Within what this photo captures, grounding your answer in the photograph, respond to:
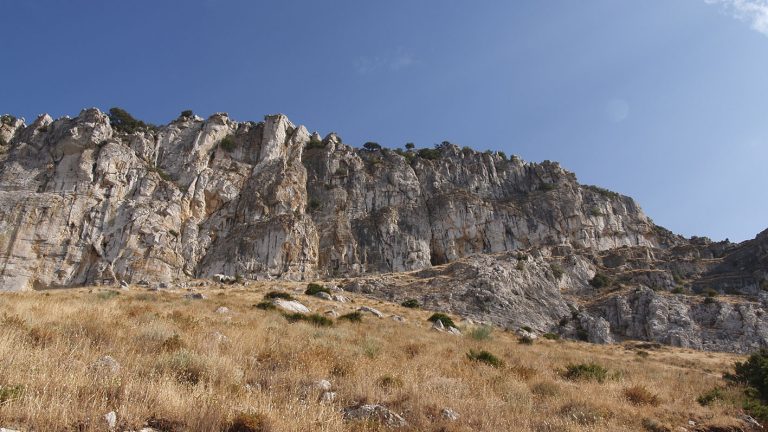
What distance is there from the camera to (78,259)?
4734 centimetres

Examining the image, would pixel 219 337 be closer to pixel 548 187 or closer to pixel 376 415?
pixel 376 415

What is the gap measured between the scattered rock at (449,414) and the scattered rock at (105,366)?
4.35 metres

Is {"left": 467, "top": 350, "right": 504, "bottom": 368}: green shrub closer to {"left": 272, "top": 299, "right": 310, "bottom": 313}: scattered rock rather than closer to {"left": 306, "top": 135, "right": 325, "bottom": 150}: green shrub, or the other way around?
{"left": 272, "top": 299, "right": 310, "bottom": 313}: scattered rock

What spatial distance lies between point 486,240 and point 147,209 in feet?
153

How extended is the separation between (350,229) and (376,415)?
189 feet

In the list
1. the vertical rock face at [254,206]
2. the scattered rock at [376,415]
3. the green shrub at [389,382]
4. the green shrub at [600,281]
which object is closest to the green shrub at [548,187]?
the vertical rock face at [254,206]

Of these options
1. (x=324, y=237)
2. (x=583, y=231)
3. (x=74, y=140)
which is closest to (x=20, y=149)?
(x=74, y=140)

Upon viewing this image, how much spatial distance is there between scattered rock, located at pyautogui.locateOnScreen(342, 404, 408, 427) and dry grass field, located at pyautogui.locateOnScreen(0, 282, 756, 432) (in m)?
0.16

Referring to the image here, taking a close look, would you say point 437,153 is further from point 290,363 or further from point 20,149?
point 290,363

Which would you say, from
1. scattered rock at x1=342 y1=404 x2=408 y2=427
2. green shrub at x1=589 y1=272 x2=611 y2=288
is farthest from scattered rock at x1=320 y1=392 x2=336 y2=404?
green shrub at x1=589 y1=272 x2=611 y2=288

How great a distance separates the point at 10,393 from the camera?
13.7 ft

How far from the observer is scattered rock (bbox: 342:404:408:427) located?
17.7 ft

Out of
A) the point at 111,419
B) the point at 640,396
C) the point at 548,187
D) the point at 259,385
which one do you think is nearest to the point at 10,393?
the point at 111,419

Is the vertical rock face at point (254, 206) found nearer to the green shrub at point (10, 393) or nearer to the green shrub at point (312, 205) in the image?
the green shrub at point (312, 205)
